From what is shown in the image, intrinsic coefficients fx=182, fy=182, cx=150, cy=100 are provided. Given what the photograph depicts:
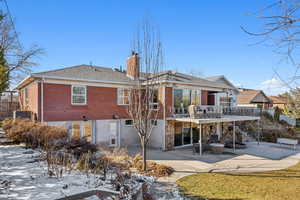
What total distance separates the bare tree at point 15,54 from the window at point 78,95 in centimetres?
1276

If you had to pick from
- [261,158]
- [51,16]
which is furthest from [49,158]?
[261,158]

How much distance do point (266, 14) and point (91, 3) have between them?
34.7ft

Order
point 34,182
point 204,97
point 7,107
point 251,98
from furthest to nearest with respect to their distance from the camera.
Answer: point 251,98
point 7,107
point 204,97
point 34,182

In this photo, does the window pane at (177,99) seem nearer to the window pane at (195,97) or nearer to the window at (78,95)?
the window pane at (195,97)

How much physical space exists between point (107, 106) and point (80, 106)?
2193 millimetres

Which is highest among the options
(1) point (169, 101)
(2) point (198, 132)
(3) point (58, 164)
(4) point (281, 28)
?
(4) point (281, 28)

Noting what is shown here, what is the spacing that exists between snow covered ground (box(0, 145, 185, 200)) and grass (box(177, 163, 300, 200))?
123 centimetres

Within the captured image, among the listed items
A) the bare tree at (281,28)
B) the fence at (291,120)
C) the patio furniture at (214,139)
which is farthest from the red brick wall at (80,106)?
the fence at (291,120)

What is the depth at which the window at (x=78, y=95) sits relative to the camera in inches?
538

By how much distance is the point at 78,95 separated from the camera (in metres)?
13.9

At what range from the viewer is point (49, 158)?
22.0ft

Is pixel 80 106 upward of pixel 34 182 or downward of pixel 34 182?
upward

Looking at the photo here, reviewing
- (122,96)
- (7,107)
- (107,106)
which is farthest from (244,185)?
(7,107)

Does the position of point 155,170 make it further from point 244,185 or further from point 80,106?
point 80,106
